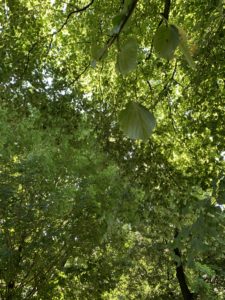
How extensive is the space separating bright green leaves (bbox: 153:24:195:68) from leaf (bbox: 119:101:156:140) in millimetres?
142

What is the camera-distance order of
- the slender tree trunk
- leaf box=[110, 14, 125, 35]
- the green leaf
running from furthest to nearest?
the slender tree trunk, the green leaf, leaf box=[110, 14, 125, 35]

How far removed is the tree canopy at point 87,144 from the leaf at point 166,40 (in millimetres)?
3061

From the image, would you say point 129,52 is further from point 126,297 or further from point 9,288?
point 126,297

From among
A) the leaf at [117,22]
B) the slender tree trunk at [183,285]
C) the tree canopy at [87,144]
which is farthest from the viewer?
the slender tree trunk at [183,285]

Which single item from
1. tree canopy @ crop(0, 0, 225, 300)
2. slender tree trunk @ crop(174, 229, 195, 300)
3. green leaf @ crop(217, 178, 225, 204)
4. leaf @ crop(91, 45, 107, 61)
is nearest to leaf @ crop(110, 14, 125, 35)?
leaf @ crop(91, 45, 107, 61)

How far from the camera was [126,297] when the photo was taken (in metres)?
18.3

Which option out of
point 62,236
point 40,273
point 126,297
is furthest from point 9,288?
point 126,297

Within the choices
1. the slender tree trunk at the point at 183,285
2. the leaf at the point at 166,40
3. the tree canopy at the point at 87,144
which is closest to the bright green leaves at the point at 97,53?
the leaf at the point at 166,40

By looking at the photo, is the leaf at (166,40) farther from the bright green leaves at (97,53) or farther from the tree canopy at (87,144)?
the tree canopy at (87,144)

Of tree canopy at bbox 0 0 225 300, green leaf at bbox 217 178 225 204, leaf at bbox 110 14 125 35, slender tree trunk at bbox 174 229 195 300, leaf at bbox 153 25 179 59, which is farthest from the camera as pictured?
slender tree trunk at bbox 174 229 195 300

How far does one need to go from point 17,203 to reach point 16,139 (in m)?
1.94

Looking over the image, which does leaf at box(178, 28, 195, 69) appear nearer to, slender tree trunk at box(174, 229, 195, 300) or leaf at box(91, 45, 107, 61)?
leaf at box(91, 45, 107, 61)

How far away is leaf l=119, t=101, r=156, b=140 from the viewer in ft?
2.55

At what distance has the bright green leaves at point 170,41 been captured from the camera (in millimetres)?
812
